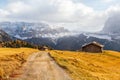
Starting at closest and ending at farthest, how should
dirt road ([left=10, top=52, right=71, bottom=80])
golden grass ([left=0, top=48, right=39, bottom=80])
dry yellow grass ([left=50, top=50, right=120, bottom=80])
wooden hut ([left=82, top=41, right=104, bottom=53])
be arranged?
1. dirt road ([left=10, top=52, right=71, bottom=80])
2. golden grass ([left=0, top=48, right=39, bottom=80])
3. dry yellow grass ([left=50, top=50, right=120, bottom=80])
4. wooden hut ([left=82, top=41, right=104, bottom=53])

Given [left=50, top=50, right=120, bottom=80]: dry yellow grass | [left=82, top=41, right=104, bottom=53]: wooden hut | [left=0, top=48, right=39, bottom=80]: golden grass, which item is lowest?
[left=50, top=50, right=120, bottom=80]: dry yellow grass

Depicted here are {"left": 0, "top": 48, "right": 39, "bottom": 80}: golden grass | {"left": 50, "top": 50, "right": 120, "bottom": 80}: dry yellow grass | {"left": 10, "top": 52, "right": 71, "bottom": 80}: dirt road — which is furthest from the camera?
{"left": 50, "top": 50, "right": 120, "bottom": 80}: dry yellow grass

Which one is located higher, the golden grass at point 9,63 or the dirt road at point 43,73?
the golden grass at point 9,63

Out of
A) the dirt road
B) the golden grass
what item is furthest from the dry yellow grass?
the golden grass

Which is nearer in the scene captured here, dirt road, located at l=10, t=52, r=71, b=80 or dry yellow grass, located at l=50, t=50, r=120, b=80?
dirt road, located at l=10, t=52, r=71, b=80

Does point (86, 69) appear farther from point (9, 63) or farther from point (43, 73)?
point (43, 73)

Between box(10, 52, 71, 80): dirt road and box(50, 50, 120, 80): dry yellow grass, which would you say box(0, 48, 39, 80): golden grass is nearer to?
box(10, 52, 71, 80): dirt road

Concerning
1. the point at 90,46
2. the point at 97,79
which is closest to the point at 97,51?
the point at 90,46

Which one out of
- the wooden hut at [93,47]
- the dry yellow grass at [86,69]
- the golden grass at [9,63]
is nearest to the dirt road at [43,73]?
the dry yellow grass at [86,69]

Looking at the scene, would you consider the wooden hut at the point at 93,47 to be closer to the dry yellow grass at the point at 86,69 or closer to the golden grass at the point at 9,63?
the dry yellow grass at the point at 86,69

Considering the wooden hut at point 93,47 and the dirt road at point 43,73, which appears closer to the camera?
the dirt road at point 43,73

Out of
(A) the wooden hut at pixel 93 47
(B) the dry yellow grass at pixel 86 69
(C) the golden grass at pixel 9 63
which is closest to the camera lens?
(C) the golden grass at pixel 9 63

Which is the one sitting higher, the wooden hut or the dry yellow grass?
the wooden hut

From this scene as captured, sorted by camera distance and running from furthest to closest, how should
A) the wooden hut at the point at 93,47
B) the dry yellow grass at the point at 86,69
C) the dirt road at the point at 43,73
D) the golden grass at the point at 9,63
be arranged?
1. the wooden hut at the point at 93,47
2. the dry yellow grass at the point at 86,69
3. the golden grass at the point at 9,63
4. the dirt road at the point at 43,73
